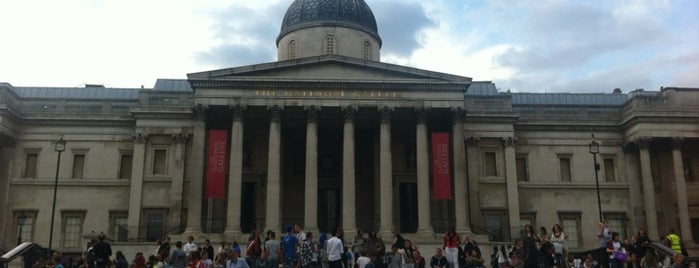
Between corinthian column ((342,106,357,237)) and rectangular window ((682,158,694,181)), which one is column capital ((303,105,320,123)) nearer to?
corinthian column ((342,106,357,237))

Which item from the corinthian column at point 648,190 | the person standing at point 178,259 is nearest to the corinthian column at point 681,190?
the corinthian column at point 648,190

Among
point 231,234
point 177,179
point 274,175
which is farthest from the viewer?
point 177,179

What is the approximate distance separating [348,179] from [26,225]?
20915 millimetres

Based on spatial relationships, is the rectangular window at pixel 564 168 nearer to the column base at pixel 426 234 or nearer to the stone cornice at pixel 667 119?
the stone cornice at pixel 667 119

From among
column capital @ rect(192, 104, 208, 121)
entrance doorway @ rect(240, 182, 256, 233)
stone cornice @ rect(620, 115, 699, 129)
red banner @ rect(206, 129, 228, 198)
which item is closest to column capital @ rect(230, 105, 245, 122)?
red banner @ rect(206, 129, 228, 198)

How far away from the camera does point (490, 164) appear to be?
144 ft

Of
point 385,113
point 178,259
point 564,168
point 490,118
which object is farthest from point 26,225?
point 564,168

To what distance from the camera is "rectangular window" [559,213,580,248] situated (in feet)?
144

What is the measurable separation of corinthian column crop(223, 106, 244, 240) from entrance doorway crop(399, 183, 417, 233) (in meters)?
10.3

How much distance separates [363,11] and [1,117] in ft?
77.9

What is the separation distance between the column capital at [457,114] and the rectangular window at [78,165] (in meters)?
23.7

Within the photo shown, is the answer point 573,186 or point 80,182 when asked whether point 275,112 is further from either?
point 573,186

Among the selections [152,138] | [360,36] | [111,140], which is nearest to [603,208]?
[360,36]

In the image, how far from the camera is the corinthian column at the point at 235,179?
119 ft
